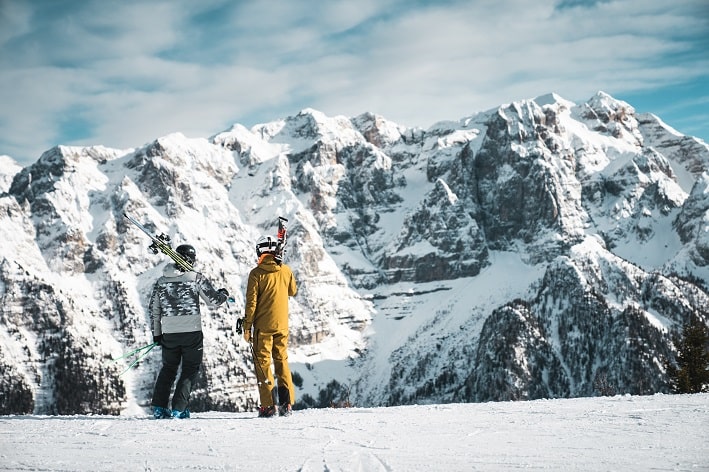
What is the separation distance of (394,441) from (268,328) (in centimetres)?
446

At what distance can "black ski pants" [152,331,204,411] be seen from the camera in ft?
43.4

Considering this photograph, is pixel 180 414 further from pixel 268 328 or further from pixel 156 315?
pixel 268 328

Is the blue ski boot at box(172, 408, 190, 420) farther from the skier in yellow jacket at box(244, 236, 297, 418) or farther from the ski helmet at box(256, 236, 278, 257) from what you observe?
the ski helmet at box(256, 236, 278, 257)

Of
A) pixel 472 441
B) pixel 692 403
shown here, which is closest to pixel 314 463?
pixel 472 441

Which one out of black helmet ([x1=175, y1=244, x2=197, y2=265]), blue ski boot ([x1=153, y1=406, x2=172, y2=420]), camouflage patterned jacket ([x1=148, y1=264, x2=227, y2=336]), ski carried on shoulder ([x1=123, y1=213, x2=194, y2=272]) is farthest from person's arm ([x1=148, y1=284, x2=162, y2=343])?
blue ski boot ([x1=153, y1=406, x2=172, y2=420])

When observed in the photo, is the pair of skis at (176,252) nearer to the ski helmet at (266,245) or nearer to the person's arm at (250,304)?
the ski helmet at (266,245)

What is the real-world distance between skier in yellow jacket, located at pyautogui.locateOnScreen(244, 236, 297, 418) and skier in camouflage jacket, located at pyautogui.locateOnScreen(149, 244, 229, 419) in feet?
2.33

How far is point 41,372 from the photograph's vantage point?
7653 inches

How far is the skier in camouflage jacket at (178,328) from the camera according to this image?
520 inches

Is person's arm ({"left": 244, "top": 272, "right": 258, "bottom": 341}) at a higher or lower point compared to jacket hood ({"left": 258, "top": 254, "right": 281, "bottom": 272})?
lower

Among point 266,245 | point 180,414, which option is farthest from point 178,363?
point 266,245

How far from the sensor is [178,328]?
13211 mm

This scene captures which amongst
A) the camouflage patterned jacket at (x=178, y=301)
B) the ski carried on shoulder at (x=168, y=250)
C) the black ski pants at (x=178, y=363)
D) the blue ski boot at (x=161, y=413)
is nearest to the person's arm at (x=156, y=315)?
the camouflage patterned jacket at (x=178, y=301)

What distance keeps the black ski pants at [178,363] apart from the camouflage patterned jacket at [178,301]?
167mm
